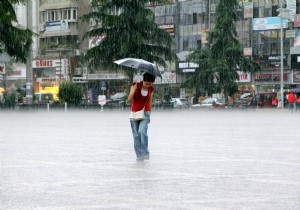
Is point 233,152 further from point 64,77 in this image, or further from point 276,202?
point 64,77

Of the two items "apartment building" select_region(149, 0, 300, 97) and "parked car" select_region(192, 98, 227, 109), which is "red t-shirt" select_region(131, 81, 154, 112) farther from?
"apartment building" select_region(149, 0, 300, 97)

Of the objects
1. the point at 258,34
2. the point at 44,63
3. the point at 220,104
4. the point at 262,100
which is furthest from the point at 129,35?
the point at 44,63

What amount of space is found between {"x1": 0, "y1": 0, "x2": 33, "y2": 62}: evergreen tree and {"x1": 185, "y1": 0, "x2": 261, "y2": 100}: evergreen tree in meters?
19.9

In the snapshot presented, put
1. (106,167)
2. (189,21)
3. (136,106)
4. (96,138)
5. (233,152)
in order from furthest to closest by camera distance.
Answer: (189,21)
(96,138)
(233,152)
(136,106)
(106,167)

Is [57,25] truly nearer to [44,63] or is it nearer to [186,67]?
[44,63]

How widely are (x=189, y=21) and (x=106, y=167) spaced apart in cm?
7350

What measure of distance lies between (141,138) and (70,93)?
44.1 meters

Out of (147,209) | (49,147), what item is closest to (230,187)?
(147,209)

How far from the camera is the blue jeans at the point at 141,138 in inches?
597

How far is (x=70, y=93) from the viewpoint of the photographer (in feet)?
194

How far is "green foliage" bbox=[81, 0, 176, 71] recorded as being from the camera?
5819 centimetres

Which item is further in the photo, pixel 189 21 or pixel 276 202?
pixel 189 21

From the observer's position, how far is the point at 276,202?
9.35 meters

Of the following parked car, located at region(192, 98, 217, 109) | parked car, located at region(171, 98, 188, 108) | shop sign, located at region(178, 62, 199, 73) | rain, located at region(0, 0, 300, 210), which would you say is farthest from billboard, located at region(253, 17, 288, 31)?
parked car, located at region(192, 98, 217, 109)
